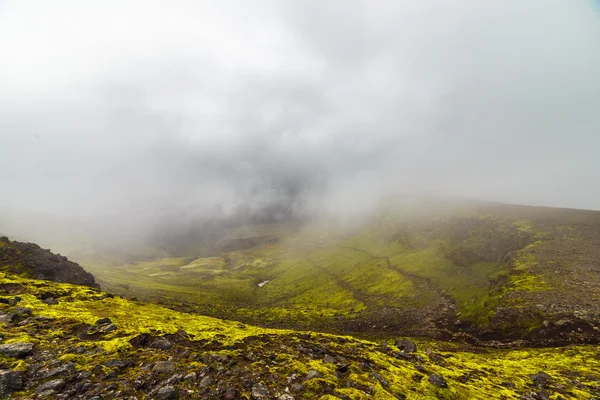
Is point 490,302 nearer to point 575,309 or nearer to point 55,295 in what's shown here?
point 575,309

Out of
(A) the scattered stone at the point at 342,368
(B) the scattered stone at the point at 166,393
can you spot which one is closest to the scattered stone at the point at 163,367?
(B) the scattered stone at the point at 166,393

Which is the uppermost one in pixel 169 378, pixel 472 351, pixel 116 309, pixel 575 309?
pixel 169 378

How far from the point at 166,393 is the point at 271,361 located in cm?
1040

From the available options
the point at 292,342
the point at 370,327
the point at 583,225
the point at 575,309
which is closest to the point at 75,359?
the point at 292,342

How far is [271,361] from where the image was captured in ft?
83.9

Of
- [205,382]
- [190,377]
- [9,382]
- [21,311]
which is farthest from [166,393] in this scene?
[21,311]

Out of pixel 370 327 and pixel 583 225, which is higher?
pixel 583 225

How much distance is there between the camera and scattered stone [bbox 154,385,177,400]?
17.5 m

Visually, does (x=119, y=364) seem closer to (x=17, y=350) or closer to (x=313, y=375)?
(x=17, y=350)

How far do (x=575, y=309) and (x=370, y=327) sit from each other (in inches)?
2105

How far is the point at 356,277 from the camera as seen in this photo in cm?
19000

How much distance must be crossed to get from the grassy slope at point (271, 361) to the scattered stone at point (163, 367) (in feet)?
1.89

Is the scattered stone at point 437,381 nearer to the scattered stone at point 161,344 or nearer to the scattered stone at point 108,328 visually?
the scattered stone at point 161,344

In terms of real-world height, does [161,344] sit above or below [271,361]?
above
